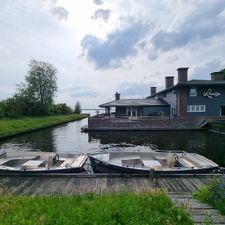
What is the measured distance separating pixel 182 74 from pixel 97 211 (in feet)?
131

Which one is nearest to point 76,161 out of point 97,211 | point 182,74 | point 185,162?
point 185,162

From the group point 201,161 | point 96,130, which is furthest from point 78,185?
point 96,130

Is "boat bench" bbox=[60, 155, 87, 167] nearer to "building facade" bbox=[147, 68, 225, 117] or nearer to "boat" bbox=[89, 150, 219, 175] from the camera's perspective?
"boat" bbox=[89, 150, 219, 175]

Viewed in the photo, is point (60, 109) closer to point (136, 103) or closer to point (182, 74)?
point (136, 103)

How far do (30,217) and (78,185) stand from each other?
4.48 meters

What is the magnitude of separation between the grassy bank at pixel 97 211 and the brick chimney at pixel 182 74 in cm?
3873

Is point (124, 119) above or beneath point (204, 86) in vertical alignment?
beneath

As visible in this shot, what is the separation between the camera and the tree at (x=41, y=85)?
226 feet

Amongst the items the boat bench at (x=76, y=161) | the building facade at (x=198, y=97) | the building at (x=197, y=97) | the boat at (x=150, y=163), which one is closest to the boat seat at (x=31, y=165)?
the boat bench at (x=76, y=161)

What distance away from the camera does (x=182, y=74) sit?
138 ft

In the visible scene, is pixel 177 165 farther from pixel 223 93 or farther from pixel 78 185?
A: pixel 223 93

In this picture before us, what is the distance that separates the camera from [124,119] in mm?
37594

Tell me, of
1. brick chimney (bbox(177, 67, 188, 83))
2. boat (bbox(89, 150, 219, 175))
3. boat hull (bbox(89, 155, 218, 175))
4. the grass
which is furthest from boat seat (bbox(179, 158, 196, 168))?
brick chimney (bbox(177, 67, 188, 83))

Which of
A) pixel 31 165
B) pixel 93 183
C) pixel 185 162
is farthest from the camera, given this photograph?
pixel 185 162
